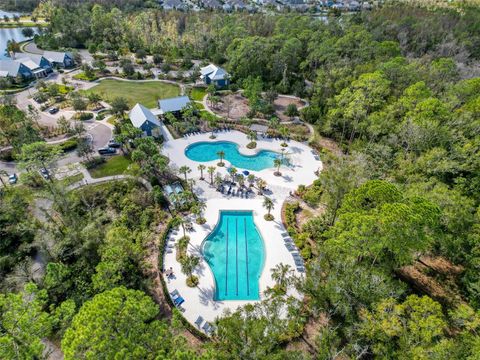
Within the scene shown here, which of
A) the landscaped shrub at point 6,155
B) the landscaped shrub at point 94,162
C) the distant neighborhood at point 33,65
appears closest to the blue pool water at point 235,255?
the landscaped shrub at point 94,162

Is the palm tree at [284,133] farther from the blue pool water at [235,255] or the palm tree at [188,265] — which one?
the palm tree at [188,265]

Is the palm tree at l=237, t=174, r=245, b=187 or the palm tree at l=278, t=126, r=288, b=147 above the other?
the palm tree at l=278, t=126, r=288, b=147

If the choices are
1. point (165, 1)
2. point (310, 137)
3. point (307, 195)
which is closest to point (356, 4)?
point (165, 1)

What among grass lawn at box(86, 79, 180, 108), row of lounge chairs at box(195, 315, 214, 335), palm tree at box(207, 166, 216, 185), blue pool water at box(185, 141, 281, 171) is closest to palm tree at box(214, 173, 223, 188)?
palm tree at box(207, 166, 216, 185)

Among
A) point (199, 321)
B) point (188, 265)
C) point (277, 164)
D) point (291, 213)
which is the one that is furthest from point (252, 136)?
point (199, 321)

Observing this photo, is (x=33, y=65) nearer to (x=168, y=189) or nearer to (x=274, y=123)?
(x=168, y=189)

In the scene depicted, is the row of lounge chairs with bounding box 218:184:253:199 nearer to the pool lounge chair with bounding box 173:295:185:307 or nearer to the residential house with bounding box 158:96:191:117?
the pool lounge chair with bounding box 173:295:185:307
